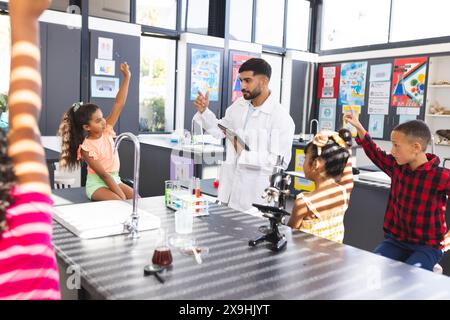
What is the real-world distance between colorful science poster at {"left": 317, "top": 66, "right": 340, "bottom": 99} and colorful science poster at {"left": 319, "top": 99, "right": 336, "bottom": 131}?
0.11 m

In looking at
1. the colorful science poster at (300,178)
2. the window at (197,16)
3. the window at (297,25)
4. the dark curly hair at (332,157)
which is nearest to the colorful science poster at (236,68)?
the window at (197,16)

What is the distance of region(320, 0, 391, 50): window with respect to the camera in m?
7.03

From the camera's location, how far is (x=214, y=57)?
256 inches

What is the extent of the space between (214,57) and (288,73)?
1798 mm

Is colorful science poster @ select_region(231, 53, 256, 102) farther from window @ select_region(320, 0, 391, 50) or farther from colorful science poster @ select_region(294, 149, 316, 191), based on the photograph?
window @ select_region(320, 0, 391, 50)

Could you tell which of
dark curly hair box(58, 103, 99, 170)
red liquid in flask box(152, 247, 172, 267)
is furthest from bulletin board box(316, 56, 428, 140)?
red liquid in flask box(152, 247, 172, 267)

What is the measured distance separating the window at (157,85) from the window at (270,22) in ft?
5.71

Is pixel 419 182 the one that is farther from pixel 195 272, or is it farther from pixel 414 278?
pixel 195 272

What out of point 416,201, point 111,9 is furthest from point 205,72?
point 416,201

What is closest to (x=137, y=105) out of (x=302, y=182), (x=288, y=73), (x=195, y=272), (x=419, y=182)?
(x=302, y=182)

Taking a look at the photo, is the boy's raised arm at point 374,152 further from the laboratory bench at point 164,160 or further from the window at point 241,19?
the window at point 241,19

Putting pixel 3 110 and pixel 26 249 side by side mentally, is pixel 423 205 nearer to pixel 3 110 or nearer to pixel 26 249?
pixel 26 249

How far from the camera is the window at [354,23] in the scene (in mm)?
7027

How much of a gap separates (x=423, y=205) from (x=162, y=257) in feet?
4.57
